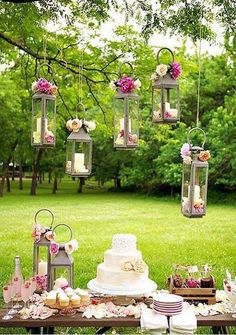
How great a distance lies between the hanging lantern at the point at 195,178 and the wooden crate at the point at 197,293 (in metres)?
0.54

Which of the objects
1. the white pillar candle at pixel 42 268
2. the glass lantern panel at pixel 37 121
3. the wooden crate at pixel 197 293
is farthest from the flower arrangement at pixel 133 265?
the glass lantern panel at pixel 37 121

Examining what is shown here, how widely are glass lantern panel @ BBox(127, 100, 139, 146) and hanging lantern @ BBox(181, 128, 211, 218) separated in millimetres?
491

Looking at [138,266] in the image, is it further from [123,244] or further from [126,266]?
[123,244]

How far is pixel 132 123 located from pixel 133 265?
1.18 meters

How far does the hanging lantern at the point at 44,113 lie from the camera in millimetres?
4254

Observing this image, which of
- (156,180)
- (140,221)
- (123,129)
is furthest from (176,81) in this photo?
(156,180)

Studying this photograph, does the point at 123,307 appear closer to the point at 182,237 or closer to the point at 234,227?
the point at 182,237

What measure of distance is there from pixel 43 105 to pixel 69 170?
23.0 inches

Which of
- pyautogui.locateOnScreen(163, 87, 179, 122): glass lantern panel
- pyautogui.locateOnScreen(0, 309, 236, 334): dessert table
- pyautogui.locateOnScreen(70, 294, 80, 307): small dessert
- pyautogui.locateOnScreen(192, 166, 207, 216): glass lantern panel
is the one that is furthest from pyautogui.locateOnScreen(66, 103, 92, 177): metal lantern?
pyautogui.locateOnScreen(0, 309, 236, 334): dessert table

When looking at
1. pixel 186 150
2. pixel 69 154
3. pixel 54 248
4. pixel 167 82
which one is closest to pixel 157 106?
A: pixel 167 82

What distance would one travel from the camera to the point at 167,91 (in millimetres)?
4117

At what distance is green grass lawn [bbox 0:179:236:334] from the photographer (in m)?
8.84

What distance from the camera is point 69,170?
14.4 feet

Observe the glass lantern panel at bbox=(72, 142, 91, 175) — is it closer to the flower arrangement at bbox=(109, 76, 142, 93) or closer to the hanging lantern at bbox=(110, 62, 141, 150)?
the hanging lantern at bbox=(110, 62, 141, 150)
